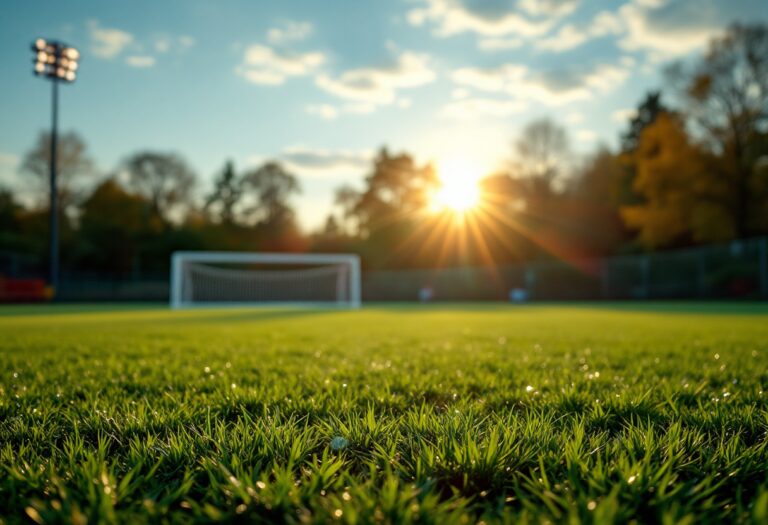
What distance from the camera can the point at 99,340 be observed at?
5770 millimetres

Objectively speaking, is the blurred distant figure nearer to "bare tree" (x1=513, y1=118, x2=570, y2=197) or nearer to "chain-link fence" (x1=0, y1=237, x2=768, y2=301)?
"chain-link fence" (x1=0, y1=237, x2=768, y2=301)

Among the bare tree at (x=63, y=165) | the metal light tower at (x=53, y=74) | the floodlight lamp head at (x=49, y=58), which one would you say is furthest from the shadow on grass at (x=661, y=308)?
the bare tree at (x=63, y=165)

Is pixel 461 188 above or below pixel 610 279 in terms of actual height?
above

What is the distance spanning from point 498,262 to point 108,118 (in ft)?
86.0

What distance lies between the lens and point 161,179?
43.9 meters

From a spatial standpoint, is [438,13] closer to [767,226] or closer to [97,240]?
[767,226]

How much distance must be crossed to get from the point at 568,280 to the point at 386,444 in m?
30.6

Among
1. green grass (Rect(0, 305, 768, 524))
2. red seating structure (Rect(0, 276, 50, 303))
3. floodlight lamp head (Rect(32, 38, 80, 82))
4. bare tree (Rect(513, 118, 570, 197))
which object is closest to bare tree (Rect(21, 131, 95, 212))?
red seating structure (Rect(0, 276, 50, 303))

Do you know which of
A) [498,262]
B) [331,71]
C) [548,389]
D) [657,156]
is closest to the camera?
[548,389]

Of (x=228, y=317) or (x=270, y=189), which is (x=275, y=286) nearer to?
(x=228, y=317)

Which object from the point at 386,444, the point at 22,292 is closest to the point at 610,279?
the point at 386,444

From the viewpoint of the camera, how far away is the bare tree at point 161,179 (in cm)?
4284

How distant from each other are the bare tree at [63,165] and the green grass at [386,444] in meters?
37.7

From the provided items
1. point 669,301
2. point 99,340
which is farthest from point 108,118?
point 669,301
